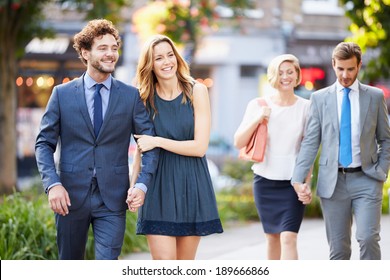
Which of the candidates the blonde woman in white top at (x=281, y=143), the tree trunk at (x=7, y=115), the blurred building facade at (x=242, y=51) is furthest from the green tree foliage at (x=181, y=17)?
the blonde woman in white top at (x=281, y=143)

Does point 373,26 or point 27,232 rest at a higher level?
point 373,26

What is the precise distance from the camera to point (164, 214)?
223 inches

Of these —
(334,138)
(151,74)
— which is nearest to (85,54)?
(151,74)

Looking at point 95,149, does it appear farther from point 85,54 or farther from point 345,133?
point 345,133

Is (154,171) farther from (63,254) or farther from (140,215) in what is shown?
(63,254)

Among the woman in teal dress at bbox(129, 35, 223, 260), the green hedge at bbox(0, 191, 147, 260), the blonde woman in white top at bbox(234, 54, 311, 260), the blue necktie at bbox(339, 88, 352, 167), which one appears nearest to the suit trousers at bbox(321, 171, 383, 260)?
the blue necktie at bbox(339, 88, 352, 167)

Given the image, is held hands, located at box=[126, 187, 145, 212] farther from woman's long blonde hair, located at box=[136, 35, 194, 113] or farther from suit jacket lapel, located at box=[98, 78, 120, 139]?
woman's long blonde hair, located at box=[136, 35, 194, 113]

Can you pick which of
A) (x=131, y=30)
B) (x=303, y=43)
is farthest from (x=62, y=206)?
(x=303, y=43)

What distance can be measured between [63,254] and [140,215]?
56 centimetres

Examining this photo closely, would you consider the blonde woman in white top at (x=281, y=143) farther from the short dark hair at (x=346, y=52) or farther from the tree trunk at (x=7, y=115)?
the tree trunk at (x=7, y=115)

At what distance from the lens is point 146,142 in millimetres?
5531

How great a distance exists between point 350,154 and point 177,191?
1.29 metres

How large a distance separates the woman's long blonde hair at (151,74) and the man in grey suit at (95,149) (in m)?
0.25

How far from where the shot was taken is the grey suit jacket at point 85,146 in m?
5.37
